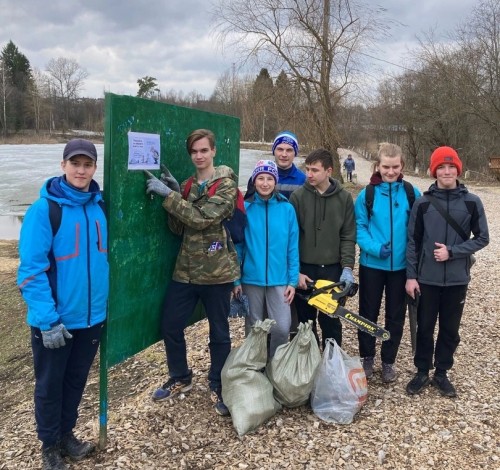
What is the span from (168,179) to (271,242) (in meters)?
0.87

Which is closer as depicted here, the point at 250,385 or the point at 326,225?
the point at 250,385

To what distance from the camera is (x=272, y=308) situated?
3.55 m

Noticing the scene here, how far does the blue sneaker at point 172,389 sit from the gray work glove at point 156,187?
1572 millimetres

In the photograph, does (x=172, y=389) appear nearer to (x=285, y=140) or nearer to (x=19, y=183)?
(x=285, y=140)

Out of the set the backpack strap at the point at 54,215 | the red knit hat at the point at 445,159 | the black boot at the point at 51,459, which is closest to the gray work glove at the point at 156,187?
the backpack strap at the point at 54,215

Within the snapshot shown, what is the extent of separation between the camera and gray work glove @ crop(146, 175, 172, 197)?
2977 mm

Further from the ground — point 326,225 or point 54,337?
point 326,225

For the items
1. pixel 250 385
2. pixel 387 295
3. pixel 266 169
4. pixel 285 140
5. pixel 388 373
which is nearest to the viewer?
pixel 250 385

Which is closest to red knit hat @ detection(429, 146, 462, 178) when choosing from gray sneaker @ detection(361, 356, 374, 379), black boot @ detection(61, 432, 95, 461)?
gray sneaker @ detection(361, 356, 374, 379)

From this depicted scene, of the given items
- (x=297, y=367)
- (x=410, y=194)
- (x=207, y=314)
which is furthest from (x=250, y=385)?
(x=410, y=194)

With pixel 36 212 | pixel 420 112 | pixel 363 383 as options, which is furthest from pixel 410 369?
pixel 420 112

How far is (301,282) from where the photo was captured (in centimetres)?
360

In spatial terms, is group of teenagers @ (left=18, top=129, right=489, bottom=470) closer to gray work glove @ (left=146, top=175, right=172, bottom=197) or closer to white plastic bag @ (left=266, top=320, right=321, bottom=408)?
gray work glove @ (left=146, top=175, right=172, bottom=197)

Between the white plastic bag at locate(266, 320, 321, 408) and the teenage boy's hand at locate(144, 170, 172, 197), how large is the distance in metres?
1.36
